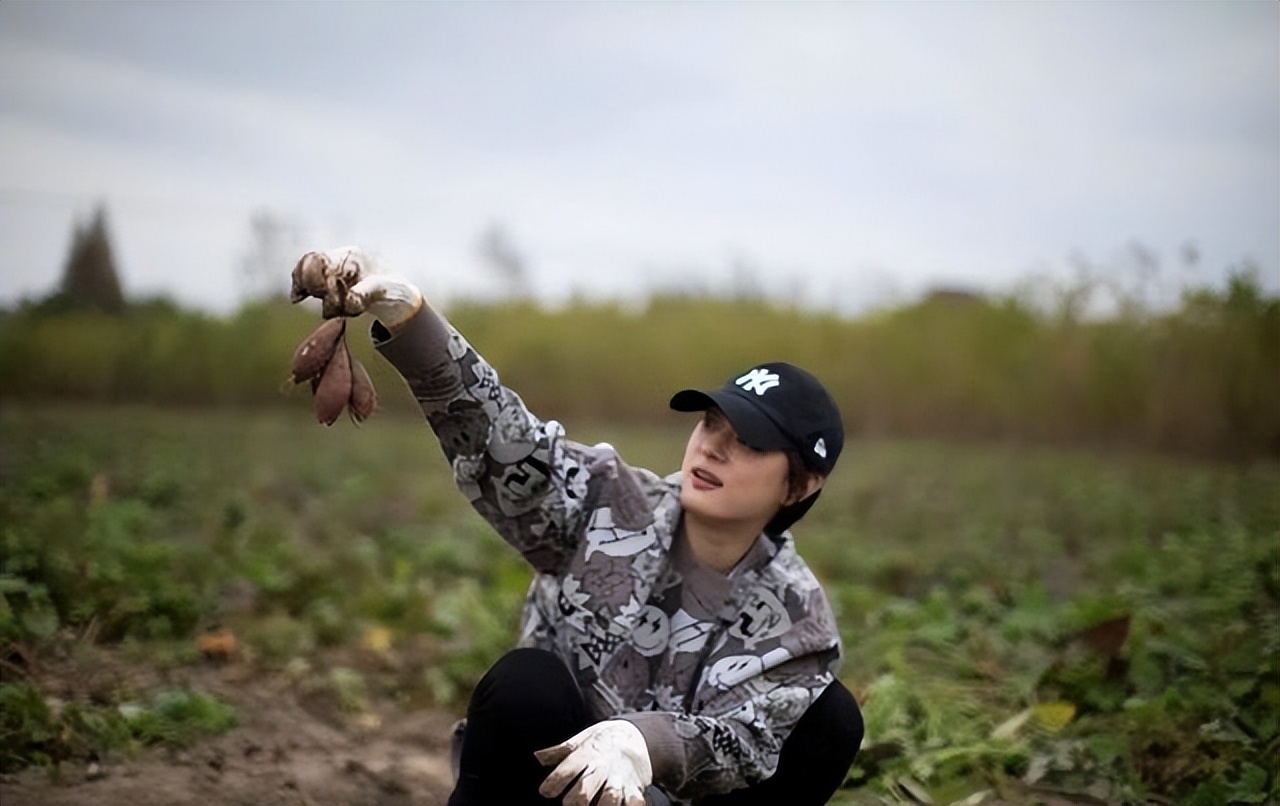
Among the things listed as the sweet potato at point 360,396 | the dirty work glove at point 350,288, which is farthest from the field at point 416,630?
the dirty work glove at point 350,288

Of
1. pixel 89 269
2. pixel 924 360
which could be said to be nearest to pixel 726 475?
pixel 89 269

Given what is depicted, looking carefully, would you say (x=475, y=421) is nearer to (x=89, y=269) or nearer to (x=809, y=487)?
(x=809, y=487)

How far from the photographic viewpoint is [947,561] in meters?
5.82

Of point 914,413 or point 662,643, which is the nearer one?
point 662,643

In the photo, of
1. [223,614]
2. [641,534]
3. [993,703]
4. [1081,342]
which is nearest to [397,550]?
[223,614]

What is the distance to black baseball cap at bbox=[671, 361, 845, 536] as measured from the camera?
248cm

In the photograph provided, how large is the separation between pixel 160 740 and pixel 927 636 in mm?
2322

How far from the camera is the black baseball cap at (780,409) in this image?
248 cm

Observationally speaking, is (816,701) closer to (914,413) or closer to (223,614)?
(223,614)

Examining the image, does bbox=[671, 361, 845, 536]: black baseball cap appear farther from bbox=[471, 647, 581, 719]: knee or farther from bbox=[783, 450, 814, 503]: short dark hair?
bbox=[471, 647, 581, 719]: knee

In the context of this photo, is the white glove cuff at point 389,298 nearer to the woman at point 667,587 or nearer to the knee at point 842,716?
the woman at point 667,587

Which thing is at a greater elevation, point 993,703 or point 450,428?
point 450,428

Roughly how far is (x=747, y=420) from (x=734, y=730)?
0.52 metres

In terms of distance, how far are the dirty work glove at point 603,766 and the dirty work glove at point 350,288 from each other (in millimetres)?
708
